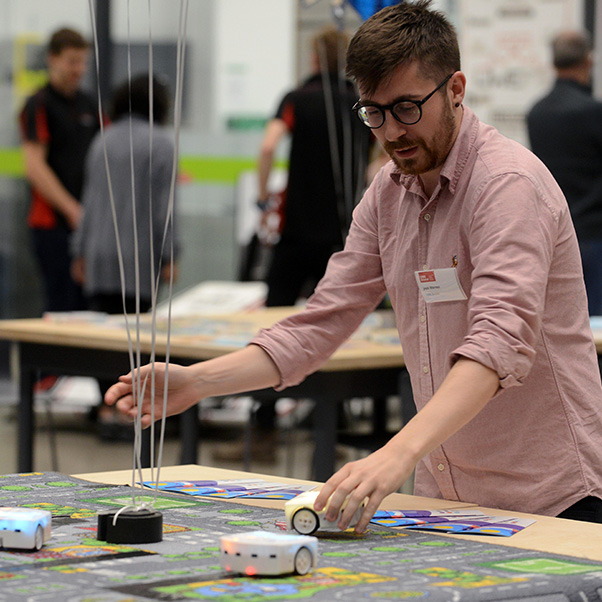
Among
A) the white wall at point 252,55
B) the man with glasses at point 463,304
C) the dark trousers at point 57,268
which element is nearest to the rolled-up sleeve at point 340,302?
the man with glasses at point 463,304

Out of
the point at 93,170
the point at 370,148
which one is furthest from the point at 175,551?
the point at 93,170

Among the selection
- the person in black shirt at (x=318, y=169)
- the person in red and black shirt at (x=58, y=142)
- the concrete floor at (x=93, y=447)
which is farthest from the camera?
the person in red and black shirt at (x=58, y=142)

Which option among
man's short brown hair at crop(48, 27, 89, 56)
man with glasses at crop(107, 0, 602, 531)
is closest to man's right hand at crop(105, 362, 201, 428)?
man with glasses at crop(107, 0, 602, 531)

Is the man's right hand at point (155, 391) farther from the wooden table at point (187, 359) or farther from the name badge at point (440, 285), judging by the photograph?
the wooden table at point (187, 359)

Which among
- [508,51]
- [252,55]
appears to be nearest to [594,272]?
[508,51]

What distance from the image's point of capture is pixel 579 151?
5.34 metres

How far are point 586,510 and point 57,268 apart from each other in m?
4.89

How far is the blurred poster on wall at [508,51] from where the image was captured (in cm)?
712

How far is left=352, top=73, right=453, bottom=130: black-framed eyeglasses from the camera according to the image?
1717 millimetres

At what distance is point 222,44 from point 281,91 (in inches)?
19.5

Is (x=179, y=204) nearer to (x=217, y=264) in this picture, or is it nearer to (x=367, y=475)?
(x=217, y=264)

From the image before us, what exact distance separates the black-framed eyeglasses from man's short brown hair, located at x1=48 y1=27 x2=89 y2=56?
4.23m

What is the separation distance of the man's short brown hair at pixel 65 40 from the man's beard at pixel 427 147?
4196 mm

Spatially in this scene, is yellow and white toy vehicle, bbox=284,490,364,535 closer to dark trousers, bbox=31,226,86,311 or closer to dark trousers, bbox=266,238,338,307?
dark trousers, bbox=266,238,338,307
